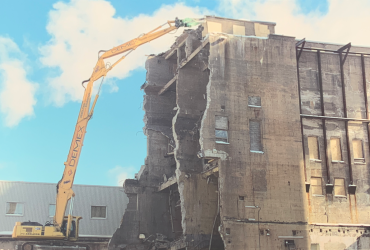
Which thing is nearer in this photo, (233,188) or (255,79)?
(233,188)

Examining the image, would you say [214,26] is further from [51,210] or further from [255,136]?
[51,210]

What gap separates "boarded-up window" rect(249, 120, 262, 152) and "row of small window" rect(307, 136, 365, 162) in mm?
3508

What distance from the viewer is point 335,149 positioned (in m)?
30.0

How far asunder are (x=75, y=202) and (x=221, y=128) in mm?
16250

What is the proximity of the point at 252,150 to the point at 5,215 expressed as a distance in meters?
19.6

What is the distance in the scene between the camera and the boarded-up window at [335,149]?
29.9 m

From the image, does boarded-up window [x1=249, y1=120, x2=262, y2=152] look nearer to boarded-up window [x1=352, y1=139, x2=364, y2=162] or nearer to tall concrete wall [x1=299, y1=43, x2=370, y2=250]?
tall concrete wall [x1=299, y1=43, x2=370, y2=250]

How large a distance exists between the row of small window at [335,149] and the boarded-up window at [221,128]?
212 inches

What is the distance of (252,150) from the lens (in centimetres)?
2756

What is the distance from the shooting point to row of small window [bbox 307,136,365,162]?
1163 inches

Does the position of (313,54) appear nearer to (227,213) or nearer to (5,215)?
(227,213)

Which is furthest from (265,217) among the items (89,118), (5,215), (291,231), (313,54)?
(5,215)

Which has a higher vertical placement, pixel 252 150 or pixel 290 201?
pixel 252 150

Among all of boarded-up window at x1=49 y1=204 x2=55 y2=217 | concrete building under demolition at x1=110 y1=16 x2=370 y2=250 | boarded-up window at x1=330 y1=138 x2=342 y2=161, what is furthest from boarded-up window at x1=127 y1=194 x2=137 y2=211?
boarded-up window at x1=330 y1=138 x2=342 y2=161
